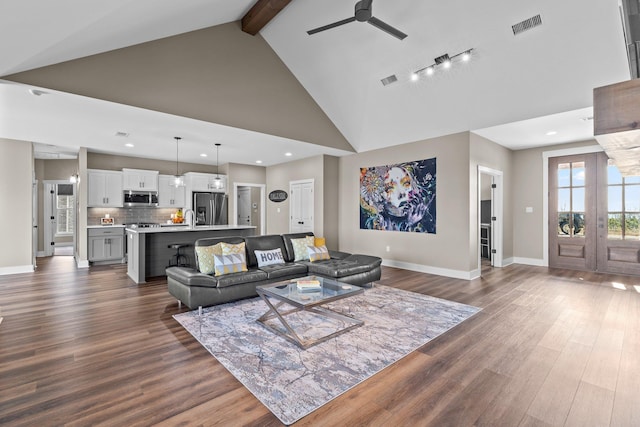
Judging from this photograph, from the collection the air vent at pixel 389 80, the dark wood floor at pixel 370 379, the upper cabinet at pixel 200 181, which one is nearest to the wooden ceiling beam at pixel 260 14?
the air vent at pixel 389 80

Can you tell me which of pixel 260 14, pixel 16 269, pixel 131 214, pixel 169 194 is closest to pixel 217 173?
pixel 169 194

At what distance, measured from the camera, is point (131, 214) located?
8.31 meters

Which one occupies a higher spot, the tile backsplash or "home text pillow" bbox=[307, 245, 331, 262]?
the tile backsplash

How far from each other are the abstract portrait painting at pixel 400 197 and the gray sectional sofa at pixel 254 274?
70.8 inches

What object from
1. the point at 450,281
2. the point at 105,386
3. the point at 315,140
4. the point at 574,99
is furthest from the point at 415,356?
the point at 315,140

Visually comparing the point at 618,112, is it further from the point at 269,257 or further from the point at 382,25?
the point at 269,257

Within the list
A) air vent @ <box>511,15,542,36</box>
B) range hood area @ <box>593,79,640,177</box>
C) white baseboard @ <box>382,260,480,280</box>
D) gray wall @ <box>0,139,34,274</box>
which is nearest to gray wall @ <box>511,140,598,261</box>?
white baseboard @ <box>382,260,480,280</box>

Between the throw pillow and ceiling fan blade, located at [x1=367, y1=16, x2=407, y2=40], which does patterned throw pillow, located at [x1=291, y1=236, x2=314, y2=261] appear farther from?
ceiling fan blade, located at [x1=367, y1=16, x2=407, y2=40]

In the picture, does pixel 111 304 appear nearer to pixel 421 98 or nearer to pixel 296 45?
pixel 296 45

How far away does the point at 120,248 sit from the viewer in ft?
24.5

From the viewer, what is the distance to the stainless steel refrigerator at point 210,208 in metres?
8.79

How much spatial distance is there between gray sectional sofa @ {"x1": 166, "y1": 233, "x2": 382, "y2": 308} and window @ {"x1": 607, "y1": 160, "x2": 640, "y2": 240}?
492cm

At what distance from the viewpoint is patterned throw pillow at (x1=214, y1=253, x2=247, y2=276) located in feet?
13.5

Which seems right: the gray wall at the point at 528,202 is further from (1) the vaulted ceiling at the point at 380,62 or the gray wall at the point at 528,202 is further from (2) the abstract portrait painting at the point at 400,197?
(2) the abstract portrait painting at the point at 400,197
